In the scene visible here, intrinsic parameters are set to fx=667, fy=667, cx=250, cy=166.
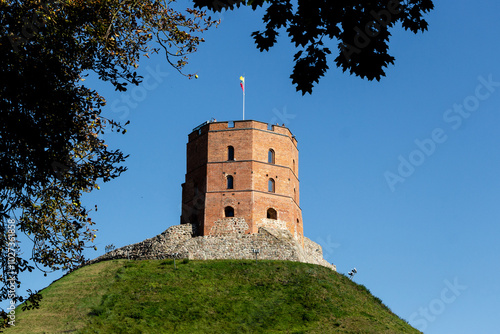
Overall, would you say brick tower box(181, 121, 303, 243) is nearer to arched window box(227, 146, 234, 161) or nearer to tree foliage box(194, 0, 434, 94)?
arched window box(227, 146, 234, 161)

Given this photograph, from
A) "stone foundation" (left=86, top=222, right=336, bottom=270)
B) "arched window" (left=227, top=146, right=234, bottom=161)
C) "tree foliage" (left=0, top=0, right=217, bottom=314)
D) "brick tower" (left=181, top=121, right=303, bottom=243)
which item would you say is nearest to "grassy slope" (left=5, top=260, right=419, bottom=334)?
"stone foundation" (left=86, top=222, right=336, bottom=270)

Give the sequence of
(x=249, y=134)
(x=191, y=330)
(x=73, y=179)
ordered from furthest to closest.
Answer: (x=249, y=134)
(x=191, y=330)
(x=73, y=179)

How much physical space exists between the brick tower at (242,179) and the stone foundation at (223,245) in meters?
0.58

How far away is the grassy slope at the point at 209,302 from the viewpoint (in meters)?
35.6

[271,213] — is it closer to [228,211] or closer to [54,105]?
[228,211]

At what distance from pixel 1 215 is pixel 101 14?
5483 millimetres

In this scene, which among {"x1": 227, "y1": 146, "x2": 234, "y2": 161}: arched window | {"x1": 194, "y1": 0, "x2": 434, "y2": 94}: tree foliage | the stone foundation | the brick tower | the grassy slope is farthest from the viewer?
{"x1": 227, "y1": 146, "x2": 234, "y2": 161}: arched window

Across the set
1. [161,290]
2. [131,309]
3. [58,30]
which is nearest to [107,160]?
[58,30]

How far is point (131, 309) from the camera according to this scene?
122ft

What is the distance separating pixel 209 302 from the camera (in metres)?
38.5

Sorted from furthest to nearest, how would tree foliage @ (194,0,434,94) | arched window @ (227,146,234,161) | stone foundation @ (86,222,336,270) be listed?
arched window @ (227,146,234,161) → stone foundation @ (86,222,336,270) → tree foliage @ (194,0,434,94)

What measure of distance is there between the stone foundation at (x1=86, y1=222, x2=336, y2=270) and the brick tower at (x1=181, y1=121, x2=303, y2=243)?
1.91 feet

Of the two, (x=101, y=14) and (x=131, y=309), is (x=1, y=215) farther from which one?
(x=131, y=309)

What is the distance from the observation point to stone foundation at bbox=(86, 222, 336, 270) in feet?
153
